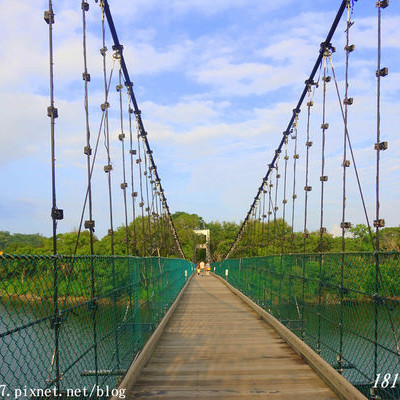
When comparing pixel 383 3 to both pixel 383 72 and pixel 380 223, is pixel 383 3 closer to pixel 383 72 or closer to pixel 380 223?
pixel 383 72

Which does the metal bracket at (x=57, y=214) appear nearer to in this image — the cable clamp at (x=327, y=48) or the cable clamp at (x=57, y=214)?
the cable clamp at (x=57, y=214)

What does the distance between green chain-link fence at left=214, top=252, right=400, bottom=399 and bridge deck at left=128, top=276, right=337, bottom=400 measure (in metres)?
0.45

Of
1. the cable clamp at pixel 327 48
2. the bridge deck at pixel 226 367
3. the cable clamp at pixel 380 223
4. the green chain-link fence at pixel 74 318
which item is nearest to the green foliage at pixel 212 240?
the cable clamp at pixel 327 48

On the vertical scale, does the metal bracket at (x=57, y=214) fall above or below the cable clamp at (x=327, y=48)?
below

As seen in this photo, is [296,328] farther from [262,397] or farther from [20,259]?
[20,259]

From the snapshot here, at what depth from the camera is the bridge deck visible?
14.1 feet

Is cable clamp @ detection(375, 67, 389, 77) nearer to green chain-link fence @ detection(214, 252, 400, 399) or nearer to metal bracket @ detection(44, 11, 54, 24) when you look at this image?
green chain-link fence @ detection(214, 252, 400, 399)

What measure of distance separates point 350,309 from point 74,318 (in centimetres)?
300

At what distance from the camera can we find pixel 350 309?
5211 millimetres

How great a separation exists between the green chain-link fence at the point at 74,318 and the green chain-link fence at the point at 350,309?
2.27 m

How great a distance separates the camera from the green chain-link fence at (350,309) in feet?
14.0

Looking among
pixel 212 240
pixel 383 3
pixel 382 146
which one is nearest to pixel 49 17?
pixel 383 3

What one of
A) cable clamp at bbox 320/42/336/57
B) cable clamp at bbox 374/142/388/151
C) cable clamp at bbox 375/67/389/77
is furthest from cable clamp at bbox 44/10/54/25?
cable clamp at bbox 320/42/336/57

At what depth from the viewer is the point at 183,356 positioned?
5879 millimetres
